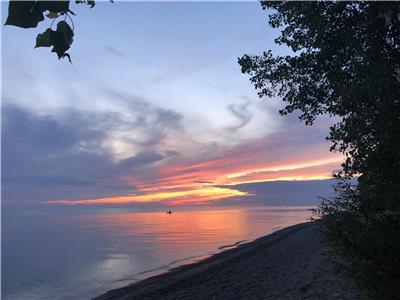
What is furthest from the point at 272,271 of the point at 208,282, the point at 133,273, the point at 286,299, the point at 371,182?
the point at 371,182

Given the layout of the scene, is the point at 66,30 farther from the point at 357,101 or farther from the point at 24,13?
the point at 357,101

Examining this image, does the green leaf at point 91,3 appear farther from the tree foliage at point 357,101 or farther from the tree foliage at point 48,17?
the tree foliage at point 357,101

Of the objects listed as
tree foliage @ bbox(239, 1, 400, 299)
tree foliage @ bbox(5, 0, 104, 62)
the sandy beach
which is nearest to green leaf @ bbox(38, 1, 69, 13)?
tree foliage @ bbox(5, 0, 104, 62)

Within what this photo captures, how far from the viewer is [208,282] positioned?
22.7 meters

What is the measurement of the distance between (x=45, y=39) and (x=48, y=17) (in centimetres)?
13

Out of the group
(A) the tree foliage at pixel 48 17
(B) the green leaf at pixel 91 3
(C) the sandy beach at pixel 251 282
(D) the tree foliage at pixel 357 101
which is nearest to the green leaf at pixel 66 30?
(A) the tree foliage at pixel 48 17

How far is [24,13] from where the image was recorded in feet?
7.06

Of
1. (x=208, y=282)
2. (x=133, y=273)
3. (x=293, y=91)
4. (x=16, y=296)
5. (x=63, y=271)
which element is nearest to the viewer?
(x=293, y=91)

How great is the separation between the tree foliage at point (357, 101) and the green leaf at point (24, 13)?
547cm

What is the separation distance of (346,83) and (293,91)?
62.7 inches

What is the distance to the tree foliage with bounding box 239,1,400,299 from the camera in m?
6.89

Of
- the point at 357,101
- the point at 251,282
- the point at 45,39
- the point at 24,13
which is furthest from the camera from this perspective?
the point at 251,282

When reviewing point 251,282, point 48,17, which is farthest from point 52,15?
point 251,282

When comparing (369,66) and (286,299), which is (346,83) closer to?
(369,66)
